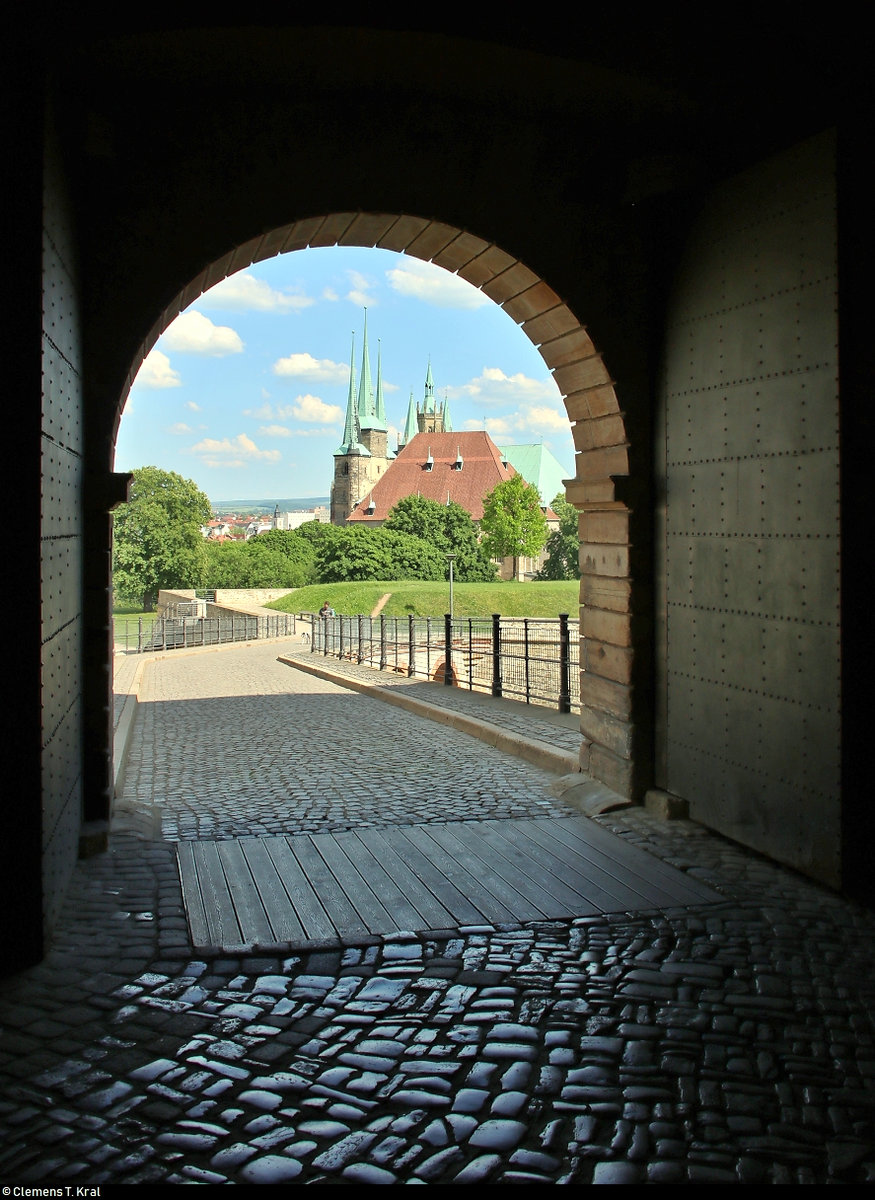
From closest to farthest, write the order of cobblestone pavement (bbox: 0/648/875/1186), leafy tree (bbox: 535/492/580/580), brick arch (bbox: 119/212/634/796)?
1. cobblestone pavement (bbox: 0/648/875/1186)
2. brick arch (bbox: 119/212/634/796)
3. leafy tree (bbox: 535/492/580/580)

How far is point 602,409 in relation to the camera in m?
6.10

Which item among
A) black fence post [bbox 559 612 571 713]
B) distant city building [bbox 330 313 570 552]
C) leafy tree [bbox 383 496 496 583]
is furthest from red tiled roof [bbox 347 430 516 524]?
black fence post [bbox 559 612 571 713]

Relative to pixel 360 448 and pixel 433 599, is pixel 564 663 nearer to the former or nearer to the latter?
pixel 433 599

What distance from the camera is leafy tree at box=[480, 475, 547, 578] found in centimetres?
7756

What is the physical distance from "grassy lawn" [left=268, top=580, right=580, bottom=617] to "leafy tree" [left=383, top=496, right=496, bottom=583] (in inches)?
230

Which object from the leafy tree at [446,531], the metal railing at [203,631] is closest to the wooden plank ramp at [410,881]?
the metal railing at [203,631]

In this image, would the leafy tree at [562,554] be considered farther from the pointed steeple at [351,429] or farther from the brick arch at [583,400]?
the brick arch at [583,400]

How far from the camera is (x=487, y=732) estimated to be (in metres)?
8.72

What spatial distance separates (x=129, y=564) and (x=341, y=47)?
61.3m

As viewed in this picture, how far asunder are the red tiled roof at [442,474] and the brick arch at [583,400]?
283ft

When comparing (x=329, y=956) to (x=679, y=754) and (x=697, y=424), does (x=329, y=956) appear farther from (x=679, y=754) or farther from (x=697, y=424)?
(x=697, y=424)

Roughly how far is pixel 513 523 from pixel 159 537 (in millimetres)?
27859

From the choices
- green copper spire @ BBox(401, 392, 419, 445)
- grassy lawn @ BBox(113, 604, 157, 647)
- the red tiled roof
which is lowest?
grassy lawn @ BBox(113, 604, 157, 647)

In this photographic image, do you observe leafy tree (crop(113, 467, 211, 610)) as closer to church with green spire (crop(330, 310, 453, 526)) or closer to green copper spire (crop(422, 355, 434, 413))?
church with green spire (crop(330, 310, 453, 526))
